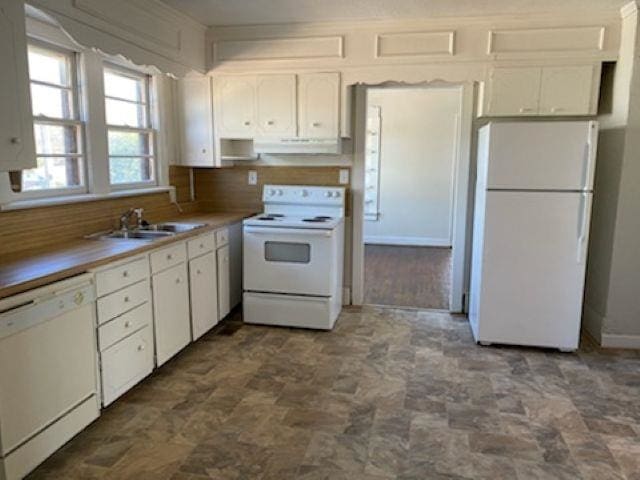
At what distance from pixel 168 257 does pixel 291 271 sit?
1.10m

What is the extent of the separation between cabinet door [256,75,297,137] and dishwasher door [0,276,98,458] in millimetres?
2247

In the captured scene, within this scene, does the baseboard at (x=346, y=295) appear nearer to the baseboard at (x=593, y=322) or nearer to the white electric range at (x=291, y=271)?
the white electric range at (x=291, y=271)

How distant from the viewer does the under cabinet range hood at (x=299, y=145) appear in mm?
4144

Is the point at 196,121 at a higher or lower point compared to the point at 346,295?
higher

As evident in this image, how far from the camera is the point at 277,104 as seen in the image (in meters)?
4.14

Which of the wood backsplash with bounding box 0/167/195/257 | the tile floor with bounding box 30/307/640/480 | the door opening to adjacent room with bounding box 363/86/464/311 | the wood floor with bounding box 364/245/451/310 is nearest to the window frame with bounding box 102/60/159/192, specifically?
the wood backsplash with bounding box 0/167/195/257

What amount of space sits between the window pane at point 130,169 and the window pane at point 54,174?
1.09 feet

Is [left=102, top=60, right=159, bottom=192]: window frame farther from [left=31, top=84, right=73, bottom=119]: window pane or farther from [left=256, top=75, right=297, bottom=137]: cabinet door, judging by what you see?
[left=256, top=75, right=297, bottom=137]: cabinet door

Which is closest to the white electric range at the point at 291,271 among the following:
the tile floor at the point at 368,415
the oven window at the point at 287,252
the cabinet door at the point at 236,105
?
the oven window at the point at 287,252

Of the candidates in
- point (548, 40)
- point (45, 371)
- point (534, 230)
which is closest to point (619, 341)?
point (534, 230)

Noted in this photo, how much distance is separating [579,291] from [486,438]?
60.3 inches

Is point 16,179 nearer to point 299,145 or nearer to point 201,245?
point 201,245

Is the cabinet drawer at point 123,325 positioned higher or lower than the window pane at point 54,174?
lower

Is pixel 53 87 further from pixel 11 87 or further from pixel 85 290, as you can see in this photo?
pixel 85 290
